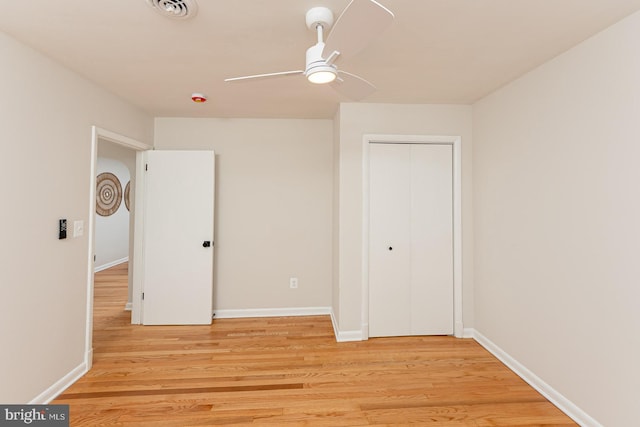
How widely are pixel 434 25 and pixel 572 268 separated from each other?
5.78 feet

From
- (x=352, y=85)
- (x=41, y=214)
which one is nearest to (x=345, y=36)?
(x=352, y=85)

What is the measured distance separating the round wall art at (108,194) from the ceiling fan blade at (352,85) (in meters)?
6.50

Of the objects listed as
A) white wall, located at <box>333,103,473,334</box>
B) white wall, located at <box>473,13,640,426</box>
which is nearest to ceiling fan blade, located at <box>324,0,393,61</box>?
white wall, located at <box>473,13,640,426</box>

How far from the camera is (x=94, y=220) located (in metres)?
2.56

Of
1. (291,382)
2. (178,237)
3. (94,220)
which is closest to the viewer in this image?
(291,382)

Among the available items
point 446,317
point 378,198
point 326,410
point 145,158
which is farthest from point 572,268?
point 145,158

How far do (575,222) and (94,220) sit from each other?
363cm

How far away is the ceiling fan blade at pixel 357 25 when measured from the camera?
1038mm

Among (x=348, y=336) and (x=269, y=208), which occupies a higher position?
(x=269, y=208)

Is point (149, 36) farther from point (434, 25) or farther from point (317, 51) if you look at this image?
point (434, 25)

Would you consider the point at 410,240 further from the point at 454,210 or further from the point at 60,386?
the point at 60,386

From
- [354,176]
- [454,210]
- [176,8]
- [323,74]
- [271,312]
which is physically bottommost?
[271,312]

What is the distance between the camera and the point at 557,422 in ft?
6.19

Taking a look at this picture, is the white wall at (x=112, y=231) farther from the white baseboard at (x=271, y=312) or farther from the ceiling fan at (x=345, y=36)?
the ceiling fan at (x=345, y=36)
